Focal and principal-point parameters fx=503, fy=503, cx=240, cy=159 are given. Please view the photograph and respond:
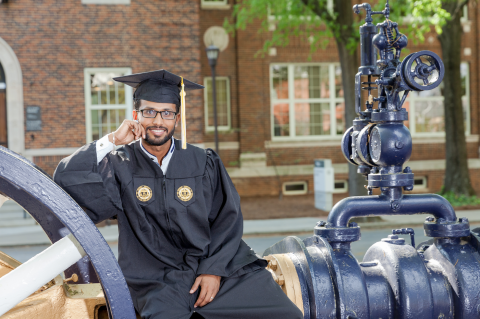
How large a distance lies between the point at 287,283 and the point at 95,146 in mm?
1068

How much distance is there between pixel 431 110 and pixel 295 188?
581cm

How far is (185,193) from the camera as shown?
238cm

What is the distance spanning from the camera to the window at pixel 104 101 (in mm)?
14008

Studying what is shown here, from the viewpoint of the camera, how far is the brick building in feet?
44.0

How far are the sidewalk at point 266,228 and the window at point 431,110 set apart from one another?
6.46 meters

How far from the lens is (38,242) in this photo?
9.72 meters

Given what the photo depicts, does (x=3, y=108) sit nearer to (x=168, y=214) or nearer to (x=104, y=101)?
(x=104, y=101)

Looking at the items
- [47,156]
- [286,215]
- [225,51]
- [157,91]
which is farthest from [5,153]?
[225,51]

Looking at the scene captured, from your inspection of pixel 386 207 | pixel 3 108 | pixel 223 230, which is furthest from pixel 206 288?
pixel 3 108

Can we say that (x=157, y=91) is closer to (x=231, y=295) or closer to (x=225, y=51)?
(x=231, y=295)

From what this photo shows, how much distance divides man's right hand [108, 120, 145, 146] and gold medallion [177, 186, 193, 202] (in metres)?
0.32

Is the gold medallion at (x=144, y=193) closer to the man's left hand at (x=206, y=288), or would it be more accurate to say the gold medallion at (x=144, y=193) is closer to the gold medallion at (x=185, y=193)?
the gold medallion at (x=185, y=193)

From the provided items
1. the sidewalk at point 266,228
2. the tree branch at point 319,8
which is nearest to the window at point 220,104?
the sidewalk at point 266,228

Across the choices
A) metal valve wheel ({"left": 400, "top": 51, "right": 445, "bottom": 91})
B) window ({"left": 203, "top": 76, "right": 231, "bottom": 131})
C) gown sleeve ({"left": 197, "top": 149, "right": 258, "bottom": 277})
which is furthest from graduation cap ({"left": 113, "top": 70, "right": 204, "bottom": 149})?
window ({"left": 203, "top": 76, "right": 231, "bottom": 131})
